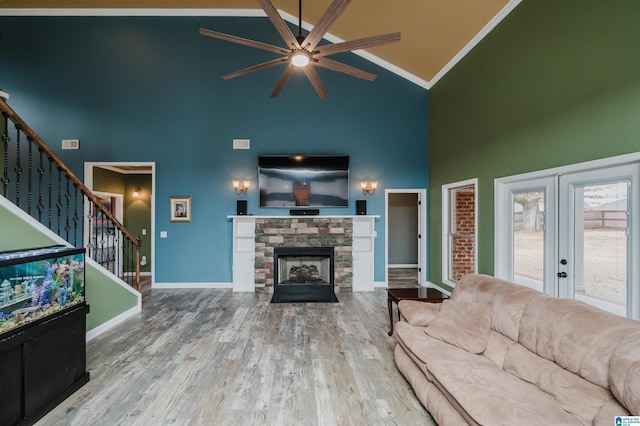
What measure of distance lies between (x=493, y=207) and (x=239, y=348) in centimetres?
358

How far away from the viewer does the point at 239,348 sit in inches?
121

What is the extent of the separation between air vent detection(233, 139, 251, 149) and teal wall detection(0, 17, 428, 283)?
12 centimetres

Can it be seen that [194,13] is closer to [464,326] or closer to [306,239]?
[306,239]

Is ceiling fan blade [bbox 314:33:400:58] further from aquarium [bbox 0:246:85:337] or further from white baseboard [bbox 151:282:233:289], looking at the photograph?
white baseboard [bbox 151:282:233:289]

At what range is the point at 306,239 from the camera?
17.6ft

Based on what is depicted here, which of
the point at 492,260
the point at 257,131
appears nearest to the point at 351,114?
the point at 257,131

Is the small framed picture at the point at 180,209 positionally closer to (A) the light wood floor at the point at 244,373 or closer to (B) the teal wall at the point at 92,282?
(B) the teal wall at the point at 92,282

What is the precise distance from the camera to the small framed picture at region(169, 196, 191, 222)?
5.53 meters

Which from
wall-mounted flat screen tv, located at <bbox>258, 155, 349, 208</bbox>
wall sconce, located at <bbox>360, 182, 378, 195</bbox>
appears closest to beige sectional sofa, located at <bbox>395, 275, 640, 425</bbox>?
wall sconce, located at <bbox>360, 182, 378, 195</bbox>

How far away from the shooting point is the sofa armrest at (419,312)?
8.68 ft

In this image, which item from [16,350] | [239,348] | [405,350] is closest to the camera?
[16,350]

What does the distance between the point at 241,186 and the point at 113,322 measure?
9.54 ft

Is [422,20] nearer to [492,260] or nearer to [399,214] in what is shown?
[492,260]

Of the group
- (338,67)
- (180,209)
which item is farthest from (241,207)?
(338,67)
